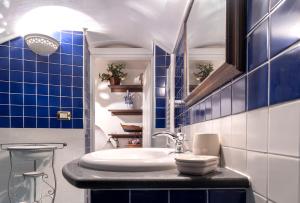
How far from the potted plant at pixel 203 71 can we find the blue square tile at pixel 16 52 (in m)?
1.95

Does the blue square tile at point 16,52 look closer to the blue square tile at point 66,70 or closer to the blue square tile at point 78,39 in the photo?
the blue square tile at point 66,70

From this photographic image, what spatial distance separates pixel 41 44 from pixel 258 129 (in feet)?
7.39

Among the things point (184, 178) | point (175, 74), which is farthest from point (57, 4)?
point (184, 178)

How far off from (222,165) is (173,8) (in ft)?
4.13

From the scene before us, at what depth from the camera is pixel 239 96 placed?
2.36ft

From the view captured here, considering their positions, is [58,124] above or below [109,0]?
below

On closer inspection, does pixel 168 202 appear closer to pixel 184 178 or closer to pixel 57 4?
pixel 184 178

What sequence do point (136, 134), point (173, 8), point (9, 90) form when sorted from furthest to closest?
point (136, 134)
point (9, 90)
point (173, 8)

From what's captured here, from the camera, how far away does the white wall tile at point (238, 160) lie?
0.67 meters

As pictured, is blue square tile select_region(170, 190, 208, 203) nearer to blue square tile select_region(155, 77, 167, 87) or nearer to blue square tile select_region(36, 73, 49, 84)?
blue square tile select_region(155, 77, 167, 87)

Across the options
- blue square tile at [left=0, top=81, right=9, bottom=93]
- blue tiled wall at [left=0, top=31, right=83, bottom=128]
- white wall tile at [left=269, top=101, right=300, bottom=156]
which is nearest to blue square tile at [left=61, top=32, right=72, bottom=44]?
blue tiled wall at [left=0, top=31, right=83, bottom=128]

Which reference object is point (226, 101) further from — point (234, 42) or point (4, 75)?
point (4, 75)

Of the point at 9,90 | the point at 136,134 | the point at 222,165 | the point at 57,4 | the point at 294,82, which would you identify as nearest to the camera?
the point at 294,82

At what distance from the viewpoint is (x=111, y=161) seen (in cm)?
74
